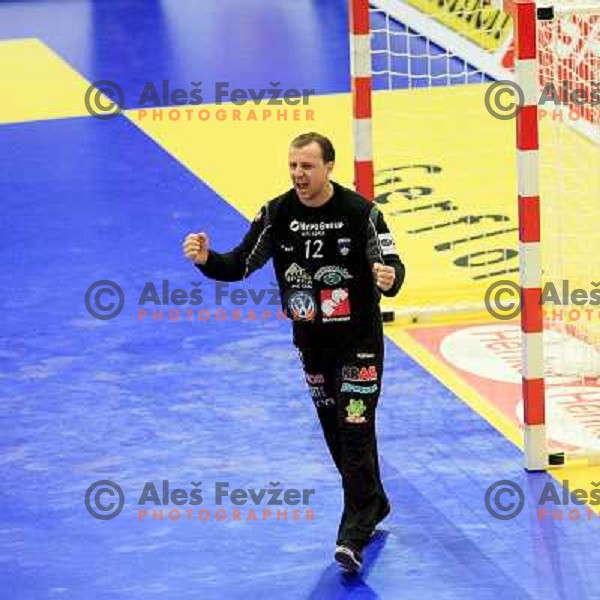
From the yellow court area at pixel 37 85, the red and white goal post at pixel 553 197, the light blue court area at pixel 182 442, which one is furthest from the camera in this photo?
the yellow court area at pixel 37 85

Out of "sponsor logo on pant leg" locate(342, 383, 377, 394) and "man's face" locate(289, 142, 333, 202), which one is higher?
"man's face" locate(289, 142, 333, 202)

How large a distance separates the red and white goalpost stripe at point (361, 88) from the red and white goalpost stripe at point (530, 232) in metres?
2.50

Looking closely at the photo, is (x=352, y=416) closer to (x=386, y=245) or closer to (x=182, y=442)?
(x=386, y=245)

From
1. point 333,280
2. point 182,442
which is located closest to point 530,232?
point 333,280

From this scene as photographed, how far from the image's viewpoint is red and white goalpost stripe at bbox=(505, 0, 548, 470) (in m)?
10.7

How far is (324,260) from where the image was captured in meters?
9.82

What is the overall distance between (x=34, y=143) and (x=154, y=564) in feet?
30.8

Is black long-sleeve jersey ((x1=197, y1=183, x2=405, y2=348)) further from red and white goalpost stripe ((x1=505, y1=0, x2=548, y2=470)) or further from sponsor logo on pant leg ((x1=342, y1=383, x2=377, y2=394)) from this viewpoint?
red and white goalpost stripe ((x1=505, y1=0, x2=548, y2=470))

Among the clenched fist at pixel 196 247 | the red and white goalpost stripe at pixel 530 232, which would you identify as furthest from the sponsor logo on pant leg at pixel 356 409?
the red and white goalpost stripe at pixel 530 232

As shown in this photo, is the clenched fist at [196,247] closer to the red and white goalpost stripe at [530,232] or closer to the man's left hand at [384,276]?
the man's left hand at [384,276]

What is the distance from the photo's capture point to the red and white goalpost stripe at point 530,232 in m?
10.7

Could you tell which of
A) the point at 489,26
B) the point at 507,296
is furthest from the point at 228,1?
the point at 507,296

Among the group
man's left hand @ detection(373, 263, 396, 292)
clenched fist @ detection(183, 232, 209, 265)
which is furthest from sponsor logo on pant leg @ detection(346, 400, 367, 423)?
clenched fist @ detection(183, 232, 209, 265)

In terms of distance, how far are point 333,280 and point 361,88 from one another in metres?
3.81
